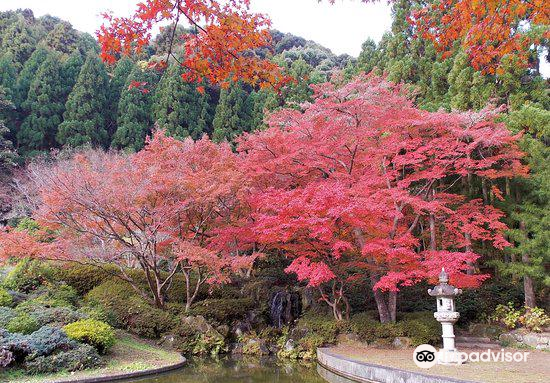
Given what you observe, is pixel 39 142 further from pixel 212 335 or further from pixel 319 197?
pixel 319 197

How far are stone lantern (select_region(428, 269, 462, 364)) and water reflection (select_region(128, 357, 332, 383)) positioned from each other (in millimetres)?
2334

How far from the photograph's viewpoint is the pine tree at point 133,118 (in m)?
24.6

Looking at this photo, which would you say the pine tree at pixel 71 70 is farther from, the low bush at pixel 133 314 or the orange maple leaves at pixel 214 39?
the orange maple leaves at pixel 214 39

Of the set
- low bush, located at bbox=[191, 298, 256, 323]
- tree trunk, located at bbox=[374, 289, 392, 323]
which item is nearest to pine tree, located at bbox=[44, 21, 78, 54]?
low bush, located at bbox=[191, 298, 256, 323]

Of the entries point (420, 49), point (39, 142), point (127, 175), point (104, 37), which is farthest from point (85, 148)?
point (104, 37)

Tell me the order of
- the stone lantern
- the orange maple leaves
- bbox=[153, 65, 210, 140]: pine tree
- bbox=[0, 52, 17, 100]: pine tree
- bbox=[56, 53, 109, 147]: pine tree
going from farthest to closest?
bbox=[153, 65, 210, 140]: pine tree, bbox=[0, 52, 17, 100]: pine tree, bbox=[56, 53, 109, 147]: pine tree, the stone lantern, the orange maple leaves

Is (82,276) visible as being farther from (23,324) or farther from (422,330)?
(422,330)

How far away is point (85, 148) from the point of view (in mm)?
22375

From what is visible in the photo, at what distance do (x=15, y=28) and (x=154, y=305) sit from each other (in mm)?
23606

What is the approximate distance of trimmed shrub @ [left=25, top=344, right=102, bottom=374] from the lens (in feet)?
24.5

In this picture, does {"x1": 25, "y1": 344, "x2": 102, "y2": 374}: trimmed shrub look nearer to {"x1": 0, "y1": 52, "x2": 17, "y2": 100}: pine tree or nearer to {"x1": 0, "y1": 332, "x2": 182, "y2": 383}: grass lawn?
{"x1": 0, "y1": 332, "x2": 182, "y2": 383}: grass lawn

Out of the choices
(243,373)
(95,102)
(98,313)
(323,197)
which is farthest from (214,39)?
(95,102)

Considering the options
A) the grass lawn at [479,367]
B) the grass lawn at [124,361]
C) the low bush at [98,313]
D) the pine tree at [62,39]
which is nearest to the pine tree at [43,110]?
the pine tree at [62,39]

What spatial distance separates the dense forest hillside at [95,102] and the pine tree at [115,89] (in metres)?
0.06
